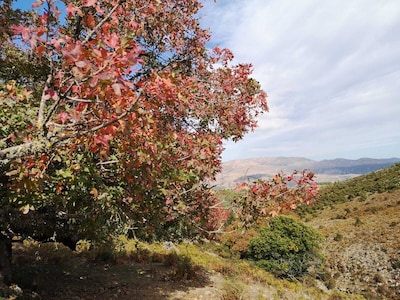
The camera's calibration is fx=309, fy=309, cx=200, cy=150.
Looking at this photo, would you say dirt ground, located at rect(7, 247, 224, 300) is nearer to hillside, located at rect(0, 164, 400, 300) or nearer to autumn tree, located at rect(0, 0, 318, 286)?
hillside, located at rect(0, 164, 400, 300)

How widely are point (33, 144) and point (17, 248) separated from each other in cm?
1446

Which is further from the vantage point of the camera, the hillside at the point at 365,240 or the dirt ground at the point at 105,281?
the hillside at the point at 365,240

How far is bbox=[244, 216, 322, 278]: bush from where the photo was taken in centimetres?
2455

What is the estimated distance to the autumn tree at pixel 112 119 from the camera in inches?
95.7

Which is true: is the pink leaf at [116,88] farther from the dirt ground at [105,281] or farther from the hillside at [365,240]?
the hillside at [365,240]

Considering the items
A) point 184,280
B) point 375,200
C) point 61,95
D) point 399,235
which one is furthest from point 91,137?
point 375,200

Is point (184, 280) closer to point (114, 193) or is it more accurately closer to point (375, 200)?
point (114, 193)

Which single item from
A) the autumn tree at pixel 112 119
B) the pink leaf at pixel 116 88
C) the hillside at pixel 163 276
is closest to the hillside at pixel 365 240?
the hillside at pixel 163 276

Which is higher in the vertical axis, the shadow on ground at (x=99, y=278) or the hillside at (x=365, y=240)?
the shadow on ground at (x=99, y=278)

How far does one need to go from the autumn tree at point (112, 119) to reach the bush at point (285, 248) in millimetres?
20128

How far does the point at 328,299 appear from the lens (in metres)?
15.7

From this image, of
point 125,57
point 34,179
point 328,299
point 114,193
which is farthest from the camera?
point 328,299

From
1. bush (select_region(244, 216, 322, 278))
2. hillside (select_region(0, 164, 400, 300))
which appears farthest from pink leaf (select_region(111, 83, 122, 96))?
bush (select_region(244, 216, 322, 278))

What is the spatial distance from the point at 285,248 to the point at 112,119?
981 inches
